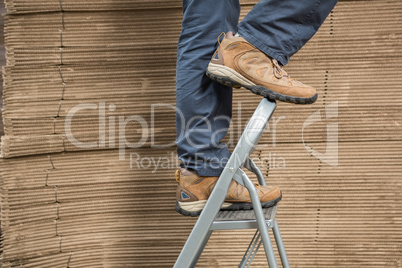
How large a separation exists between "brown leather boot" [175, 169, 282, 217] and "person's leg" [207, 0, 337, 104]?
0.96 feet

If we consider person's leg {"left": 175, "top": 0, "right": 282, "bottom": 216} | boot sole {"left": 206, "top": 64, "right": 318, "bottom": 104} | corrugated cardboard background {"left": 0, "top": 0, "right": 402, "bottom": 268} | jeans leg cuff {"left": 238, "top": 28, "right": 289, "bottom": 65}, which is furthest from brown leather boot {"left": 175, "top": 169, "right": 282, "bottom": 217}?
corrugated cardboard background {"left": 0, "top": 0, "right": 402, "bottom": 268}

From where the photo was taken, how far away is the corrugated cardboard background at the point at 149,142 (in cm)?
168

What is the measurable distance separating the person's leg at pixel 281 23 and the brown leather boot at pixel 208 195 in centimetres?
39

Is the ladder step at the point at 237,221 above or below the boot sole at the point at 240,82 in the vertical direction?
below

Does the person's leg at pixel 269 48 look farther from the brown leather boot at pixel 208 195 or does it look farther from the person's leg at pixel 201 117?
the brown leather boot at pixel 208 195

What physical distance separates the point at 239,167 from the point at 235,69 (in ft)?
0.88

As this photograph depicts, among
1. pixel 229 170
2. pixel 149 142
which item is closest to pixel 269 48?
pixel 229 170

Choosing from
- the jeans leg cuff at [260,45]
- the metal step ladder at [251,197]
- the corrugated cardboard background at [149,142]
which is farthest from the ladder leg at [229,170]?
the corrugated cardboard background at [149,142]

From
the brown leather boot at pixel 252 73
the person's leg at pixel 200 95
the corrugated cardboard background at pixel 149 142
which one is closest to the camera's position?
the brown leather boot at pixel 252 73

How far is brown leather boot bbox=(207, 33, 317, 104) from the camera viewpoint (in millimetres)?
1074

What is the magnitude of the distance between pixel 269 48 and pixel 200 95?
0.78 feet

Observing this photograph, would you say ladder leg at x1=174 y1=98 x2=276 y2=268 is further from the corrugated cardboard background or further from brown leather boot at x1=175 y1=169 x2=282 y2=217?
the corrugated cardboard background

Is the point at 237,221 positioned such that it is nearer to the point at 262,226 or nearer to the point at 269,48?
the point at 262,226

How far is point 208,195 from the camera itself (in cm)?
120
